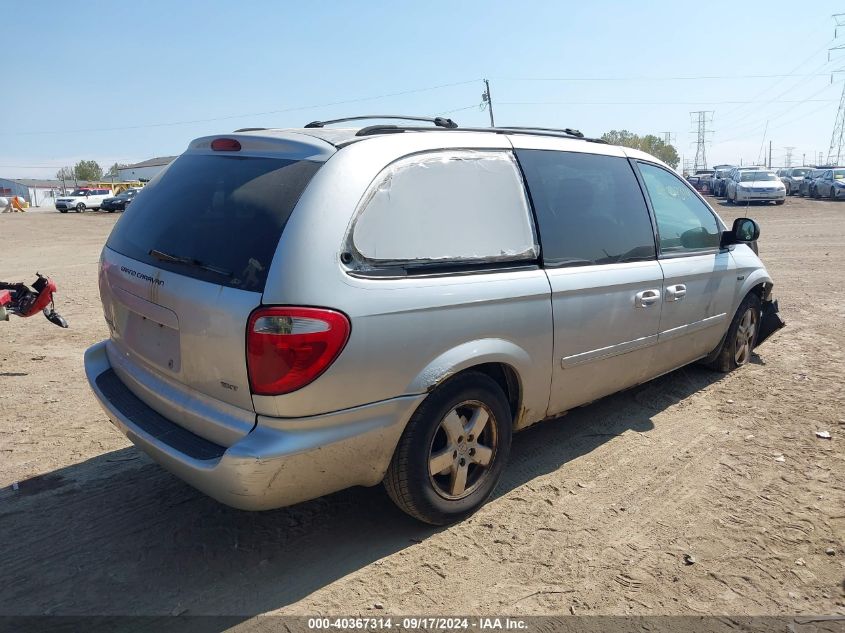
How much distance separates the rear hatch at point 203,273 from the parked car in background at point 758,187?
102 feet

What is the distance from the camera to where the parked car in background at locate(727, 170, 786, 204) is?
3044 cm

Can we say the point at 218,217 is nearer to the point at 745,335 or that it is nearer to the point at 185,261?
the point at 185,261

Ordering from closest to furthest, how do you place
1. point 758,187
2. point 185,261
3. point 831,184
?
point 185,261 < point 758,187 < point 831,184

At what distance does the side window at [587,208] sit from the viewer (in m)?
3.71

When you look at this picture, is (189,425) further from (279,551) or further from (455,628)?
(455,628)

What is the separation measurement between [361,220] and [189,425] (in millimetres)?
1198

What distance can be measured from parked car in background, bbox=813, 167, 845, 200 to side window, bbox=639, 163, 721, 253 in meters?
33.7

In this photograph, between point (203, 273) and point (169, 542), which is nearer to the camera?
point (203, 273)

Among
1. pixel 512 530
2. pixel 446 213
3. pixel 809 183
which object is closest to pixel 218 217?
pixel 446 213

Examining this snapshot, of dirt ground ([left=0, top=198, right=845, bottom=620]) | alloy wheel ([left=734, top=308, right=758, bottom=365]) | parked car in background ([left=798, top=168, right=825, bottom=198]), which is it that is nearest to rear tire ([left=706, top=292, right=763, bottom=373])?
alloy wheel ([left=734, top=308, right=758, bottom=365])

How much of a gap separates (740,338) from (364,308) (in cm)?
415

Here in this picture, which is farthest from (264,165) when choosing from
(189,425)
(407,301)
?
(189,425)

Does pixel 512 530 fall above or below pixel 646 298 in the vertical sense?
below

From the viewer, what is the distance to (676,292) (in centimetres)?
446
